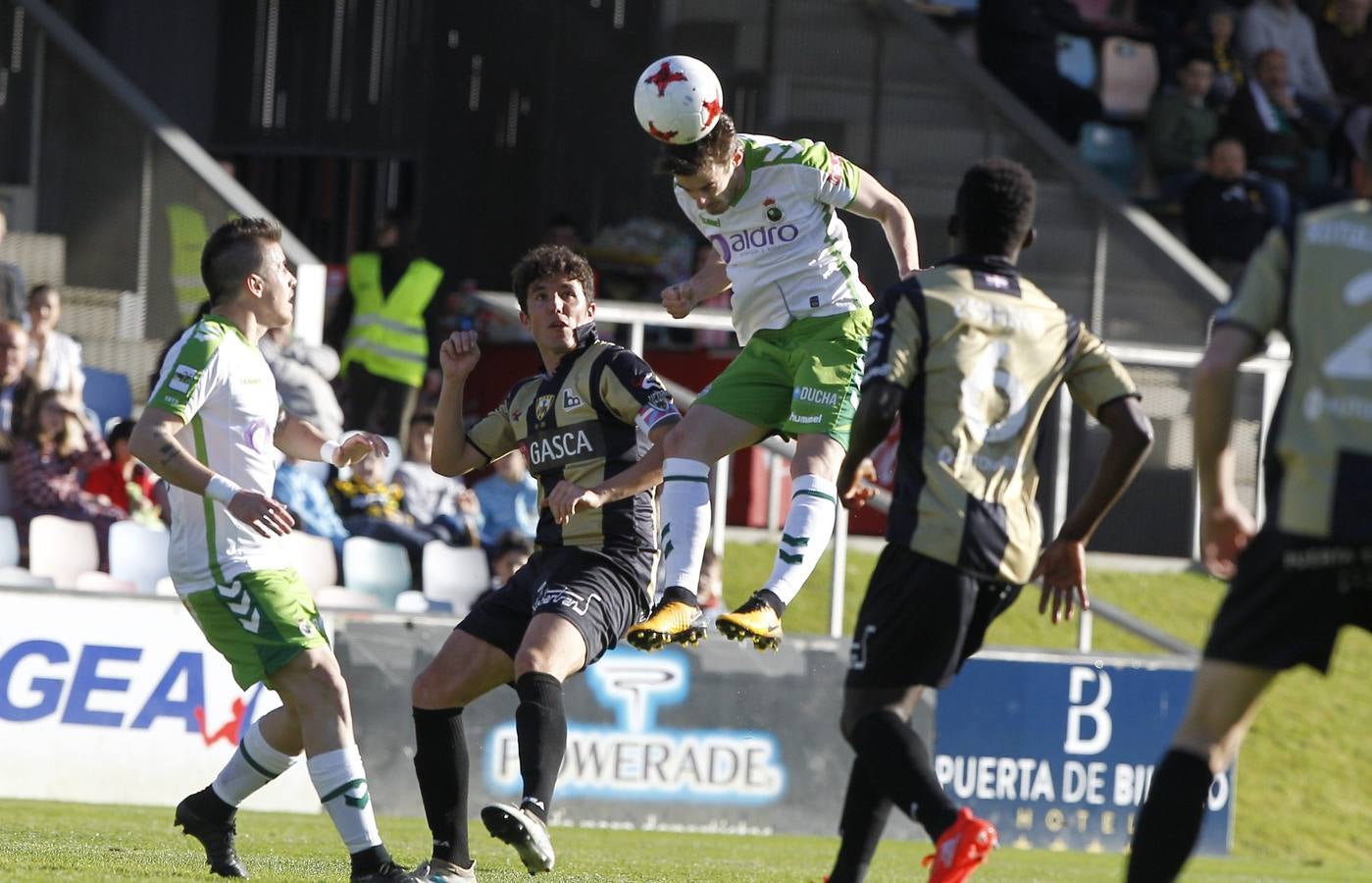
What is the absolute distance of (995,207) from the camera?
5.75 meters

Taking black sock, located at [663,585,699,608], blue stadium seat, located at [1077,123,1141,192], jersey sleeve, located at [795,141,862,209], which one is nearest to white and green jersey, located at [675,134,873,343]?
jersey sleeve, located at [795,141,862,209]

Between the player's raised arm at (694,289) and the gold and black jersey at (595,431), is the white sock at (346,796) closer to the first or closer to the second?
the gold and black jersey at (595,431)

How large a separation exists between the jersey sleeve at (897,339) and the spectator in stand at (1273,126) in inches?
569

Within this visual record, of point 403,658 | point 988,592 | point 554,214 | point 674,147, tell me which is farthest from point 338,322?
point 988,592

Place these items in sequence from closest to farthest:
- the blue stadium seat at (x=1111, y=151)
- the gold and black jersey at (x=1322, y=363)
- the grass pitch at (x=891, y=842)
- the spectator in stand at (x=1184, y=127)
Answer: the gold and black jersey at (x=1322, y=363), the grass pitch at (x=891, y=842), the spectator in stand at (x=1184, y=127), the blue stadium seat at (x=1111, y=151)

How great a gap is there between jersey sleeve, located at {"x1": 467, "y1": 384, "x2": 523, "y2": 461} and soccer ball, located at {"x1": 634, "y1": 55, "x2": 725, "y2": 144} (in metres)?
1.04

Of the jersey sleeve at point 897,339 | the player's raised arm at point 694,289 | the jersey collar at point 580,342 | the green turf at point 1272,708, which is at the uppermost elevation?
the jersey sleeve at point 897,339

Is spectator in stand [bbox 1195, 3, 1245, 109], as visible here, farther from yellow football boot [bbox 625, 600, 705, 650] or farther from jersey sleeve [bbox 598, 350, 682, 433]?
yellow football boot [bbox 625, 600, 705, 650]

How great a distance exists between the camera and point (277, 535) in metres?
6.28

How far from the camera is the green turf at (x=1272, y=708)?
1374cm

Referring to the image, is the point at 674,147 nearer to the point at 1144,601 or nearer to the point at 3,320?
the point at 3,320

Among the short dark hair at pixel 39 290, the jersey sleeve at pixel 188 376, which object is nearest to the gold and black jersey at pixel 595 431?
the jersey sleeve at pixel 188 376

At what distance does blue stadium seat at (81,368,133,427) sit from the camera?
14.1 m

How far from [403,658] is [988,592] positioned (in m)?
6.50
